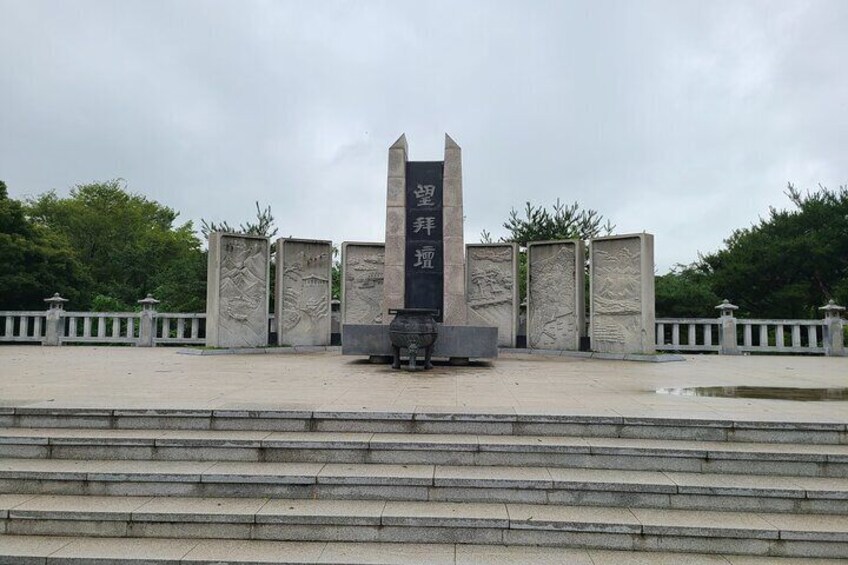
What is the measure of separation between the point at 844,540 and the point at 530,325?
943 cm

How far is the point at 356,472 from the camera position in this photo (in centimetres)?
371

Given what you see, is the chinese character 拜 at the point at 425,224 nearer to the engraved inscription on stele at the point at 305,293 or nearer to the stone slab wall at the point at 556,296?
the stone slab wall at the point at 556,296

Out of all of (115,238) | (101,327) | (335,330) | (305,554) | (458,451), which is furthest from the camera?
(115,238)

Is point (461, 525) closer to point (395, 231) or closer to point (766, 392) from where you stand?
point (766, 392)

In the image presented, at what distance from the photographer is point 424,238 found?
437 inches

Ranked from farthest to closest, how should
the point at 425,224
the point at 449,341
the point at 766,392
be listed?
1. the point at 425,224
2. the point at 449,341
3. the point at 766,392

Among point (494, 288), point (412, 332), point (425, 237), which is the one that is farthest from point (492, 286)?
point (412, 332)

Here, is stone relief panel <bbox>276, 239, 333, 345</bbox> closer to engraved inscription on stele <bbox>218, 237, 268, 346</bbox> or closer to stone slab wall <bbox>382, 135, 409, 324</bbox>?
engraved inscription on stele <bbox>218, 237, 268, 346</bbox>

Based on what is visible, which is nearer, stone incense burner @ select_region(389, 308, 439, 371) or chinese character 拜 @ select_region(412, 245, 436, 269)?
stone incense burner @ select_region(389, 308, 439, 371)

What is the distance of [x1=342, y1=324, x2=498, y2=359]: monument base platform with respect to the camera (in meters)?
9.17

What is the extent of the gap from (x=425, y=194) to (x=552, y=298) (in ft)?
12.4

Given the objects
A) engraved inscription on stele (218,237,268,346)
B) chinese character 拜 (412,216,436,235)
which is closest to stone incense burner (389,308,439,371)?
chinese character 拜 (412,216,436,235)

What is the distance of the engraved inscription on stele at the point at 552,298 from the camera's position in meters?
12.1

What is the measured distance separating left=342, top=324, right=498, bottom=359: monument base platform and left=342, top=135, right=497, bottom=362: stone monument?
1.37 metres
